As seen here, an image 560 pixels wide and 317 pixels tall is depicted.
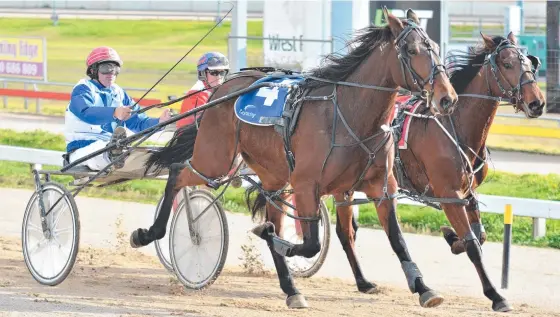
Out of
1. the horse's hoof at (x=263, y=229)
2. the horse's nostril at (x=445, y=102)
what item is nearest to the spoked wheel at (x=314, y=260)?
the horse's hoof at (x=263, y=229)

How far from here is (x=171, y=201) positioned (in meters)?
8.55

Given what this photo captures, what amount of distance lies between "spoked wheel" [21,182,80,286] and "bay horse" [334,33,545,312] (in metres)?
1.92

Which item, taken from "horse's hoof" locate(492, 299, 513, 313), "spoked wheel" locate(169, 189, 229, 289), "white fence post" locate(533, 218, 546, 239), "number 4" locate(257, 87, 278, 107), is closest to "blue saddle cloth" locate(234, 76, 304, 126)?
"number 4" locate(257, 87, 278, 107)

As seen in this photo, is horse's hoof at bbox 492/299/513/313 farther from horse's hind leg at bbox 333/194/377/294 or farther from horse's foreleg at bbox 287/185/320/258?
horse's foreleg at bbox 287/185/320/258

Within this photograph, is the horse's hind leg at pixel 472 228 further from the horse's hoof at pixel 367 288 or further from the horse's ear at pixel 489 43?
the horse's ear at pixel 489 43

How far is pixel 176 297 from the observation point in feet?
26.9

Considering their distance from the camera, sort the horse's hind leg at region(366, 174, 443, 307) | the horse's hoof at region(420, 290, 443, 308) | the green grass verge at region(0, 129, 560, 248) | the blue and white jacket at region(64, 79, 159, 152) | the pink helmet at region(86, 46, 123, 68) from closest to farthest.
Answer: the horse's hoof at region(420, 290, 443, 308) → the horse's hind leg at region(366, 174, 443, 307) → the blue and white jacket at region(64, 79, 159, 152) → the pink helmet at region(86, 46, 123, 68) → the green grass verge at region(0, 129, 560, 248)

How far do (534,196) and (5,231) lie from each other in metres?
5.48

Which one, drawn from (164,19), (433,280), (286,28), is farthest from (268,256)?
(164,19)

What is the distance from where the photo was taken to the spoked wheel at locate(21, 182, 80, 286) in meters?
8.45

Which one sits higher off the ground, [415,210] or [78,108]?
[78,108]

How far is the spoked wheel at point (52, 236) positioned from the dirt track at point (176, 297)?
0.12m

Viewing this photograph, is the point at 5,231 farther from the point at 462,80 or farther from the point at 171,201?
the point at 462,80

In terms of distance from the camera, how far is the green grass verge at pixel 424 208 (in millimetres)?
11242
